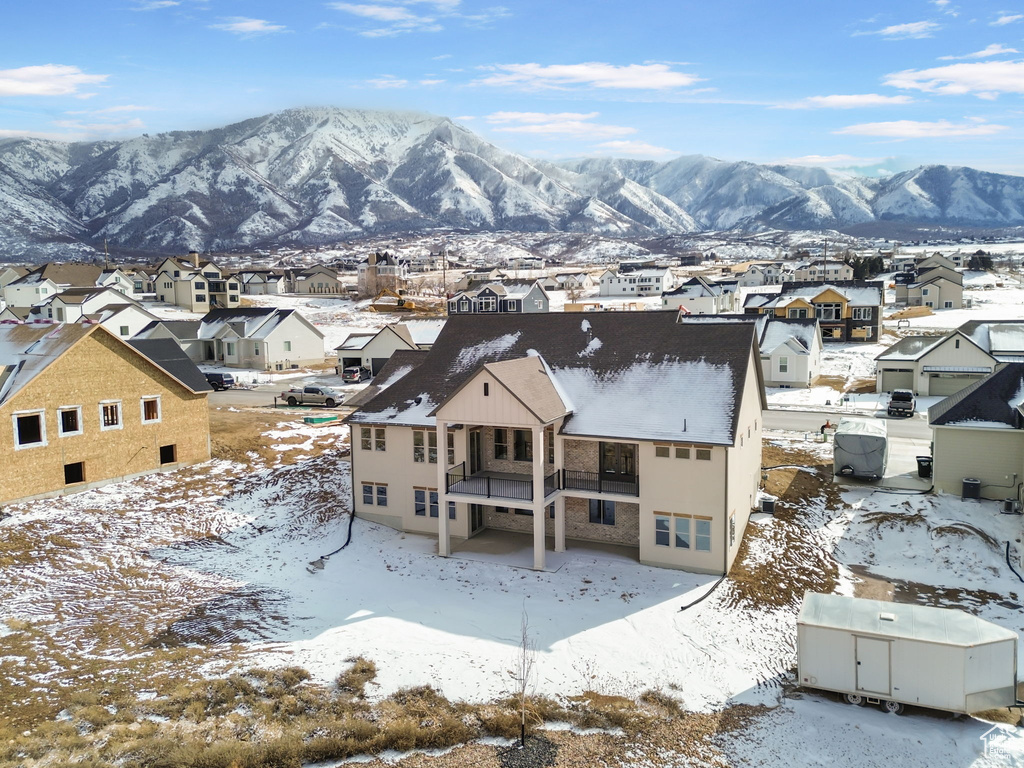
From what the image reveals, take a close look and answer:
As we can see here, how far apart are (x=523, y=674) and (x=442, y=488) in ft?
33.7

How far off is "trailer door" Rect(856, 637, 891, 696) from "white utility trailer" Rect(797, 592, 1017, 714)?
0.08ft

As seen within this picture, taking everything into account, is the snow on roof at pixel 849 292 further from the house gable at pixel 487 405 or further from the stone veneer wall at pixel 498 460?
the house gable at pixel 487 405

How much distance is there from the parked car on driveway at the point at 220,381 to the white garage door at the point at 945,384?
5476 centimetres

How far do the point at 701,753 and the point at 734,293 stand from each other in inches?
4369

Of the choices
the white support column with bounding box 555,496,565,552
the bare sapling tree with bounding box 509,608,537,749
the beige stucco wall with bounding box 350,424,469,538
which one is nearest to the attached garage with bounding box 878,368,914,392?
the white support column with bounding box 555,496,565,552

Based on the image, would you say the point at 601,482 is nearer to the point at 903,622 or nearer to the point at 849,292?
the point at 903,622

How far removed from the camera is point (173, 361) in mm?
40625

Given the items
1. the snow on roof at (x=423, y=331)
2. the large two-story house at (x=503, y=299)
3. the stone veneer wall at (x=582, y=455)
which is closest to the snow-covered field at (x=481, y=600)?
the stone veneer wall at (x=582, y=455)

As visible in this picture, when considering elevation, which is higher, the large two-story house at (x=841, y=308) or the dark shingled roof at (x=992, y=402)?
the large two-story house at (x=841, y=308)

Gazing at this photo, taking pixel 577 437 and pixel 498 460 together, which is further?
pixel 498 460

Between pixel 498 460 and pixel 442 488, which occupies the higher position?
pixel 498 460

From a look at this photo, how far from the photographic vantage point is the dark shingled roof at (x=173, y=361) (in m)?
39.6

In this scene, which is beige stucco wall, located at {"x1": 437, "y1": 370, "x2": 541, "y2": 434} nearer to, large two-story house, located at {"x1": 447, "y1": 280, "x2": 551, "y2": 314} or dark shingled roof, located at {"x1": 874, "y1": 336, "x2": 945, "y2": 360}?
dark shingled roof, located at {"x1": 874, "y1": 336, "x2": 945, "y2": 360}

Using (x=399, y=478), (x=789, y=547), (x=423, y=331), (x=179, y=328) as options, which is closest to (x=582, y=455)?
(x=399, y=478)
